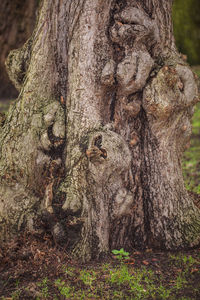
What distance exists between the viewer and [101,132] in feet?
9.81

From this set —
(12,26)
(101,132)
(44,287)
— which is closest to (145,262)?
(44,287)

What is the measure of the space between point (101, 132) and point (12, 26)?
30.3 feet

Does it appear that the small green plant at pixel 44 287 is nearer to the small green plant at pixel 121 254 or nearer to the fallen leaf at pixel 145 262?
the small green plant at pixel 121 254

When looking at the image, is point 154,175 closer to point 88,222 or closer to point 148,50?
point 88,222

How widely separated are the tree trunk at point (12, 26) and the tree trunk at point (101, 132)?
7616mm

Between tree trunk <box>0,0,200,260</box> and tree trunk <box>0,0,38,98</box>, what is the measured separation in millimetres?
7616

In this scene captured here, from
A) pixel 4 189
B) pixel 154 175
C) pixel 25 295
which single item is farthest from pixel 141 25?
pixel 25 295

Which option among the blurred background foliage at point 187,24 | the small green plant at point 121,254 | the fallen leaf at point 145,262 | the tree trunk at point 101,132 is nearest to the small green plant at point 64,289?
the tree trunk at point 101,132

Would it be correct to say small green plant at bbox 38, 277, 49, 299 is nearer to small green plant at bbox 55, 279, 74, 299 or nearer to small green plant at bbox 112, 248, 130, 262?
small green plant at bbox 55, 279, 74, 299

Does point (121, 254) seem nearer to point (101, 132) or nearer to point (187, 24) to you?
point (101, 132)

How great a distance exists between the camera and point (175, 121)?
327cm

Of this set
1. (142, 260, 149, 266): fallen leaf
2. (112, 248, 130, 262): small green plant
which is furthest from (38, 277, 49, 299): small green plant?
(142, 260, 149, 266): fallen leaf

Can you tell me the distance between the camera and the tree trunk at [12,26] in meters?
10.4

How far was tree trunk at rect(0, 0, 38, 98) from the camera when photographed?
10398 millimetres
